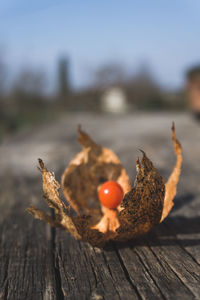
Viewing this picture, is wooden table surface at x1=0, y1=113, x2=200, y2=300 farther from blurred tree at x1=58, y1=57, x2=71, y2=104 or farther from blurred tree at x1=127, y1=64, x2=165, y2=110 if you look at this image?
blurred tree at x1=58, y1=57, x2=71, y2=104

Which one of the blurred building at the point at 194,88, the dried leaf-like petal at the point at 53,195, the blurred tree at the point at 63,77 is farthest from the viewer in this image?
the blurred tree at the point at 63,77

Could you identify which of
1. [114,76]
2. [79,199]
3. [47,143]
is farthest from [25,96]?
[79,199]

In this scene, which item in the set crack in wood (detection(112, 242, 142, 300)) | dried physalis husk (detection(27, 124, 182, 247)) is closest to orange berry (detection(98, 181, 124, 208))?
dried physalis husk (detection(27, 124, 182, 247))

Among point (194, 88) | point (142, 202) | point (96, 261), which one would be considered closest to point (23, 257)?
point (96, 261)

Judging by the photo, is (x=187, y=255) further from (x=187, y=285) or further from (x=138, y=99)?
(x=138, y=99)

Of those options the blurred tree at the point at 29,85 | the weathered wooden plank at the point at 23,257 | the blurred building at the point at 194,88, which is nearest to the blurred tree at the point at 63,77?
the blurred tree at the point at 29,85

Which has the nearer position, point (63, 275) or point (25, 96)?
point (63, 275)

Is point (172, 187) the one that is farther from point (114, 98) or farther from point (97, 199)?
point (114, 98)

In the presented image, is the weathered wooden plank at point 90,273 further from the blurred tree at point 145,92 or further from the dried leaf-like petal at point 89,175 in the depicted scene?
the blurred tree at point 145,92
